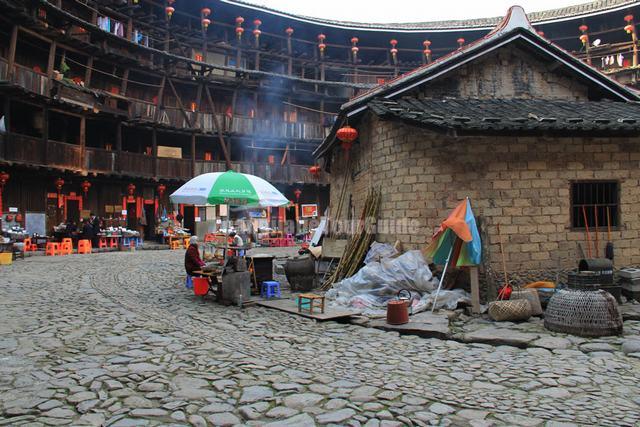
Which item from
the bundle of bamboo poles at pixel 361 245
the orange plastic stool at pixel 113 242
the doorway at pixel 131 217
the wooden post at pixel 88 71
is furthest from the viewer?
the doorway at pixel 131 217

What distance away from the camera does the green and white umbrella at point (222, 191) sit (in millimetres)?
10000

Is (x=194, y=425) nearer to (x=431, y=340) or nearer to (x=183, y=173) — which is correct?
(x=431, y=340)

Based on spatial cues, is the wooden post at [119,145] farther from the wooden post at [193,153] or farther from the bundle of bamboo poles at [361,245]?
the bundle of bamboo poles at [361,245]

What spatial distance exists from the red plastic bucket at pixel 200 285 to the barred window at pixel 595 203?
24.7ft

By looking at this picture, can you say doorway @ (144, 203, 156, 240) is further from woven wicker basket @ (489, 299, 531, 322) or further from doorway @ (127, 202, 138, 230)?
woven wicker basket @ (489, 299, 531, 322)

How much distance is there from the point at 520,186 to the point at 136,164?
21.9 m

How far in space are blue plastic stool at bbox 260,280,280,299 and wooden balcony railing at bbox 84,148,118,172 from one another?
1762 cm

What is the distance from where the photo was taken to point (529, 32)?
11.3 meters

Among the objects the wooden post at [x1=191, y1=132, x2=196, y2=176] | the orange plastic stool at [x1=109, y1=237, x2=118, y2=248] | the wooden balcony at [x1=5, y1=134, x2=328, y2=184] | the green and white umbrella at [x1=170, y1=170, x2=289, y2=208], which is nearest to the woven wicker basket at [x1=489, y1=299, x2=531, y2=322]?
the green and white umbrella at [x1=170, y1=170, x2=289, y2=208]

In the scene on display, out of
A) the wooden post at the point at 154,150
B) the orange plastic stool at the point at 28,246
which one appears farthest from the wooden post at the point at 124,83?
the orange plastic stool at the point at 28,246

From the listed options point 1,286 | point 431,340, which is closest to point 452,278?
point 431,340

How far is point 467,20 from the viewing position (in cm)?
3444

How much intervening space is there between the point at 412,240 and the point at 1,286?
9284 millimetres

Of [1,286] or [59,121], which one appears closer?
[1,286]
